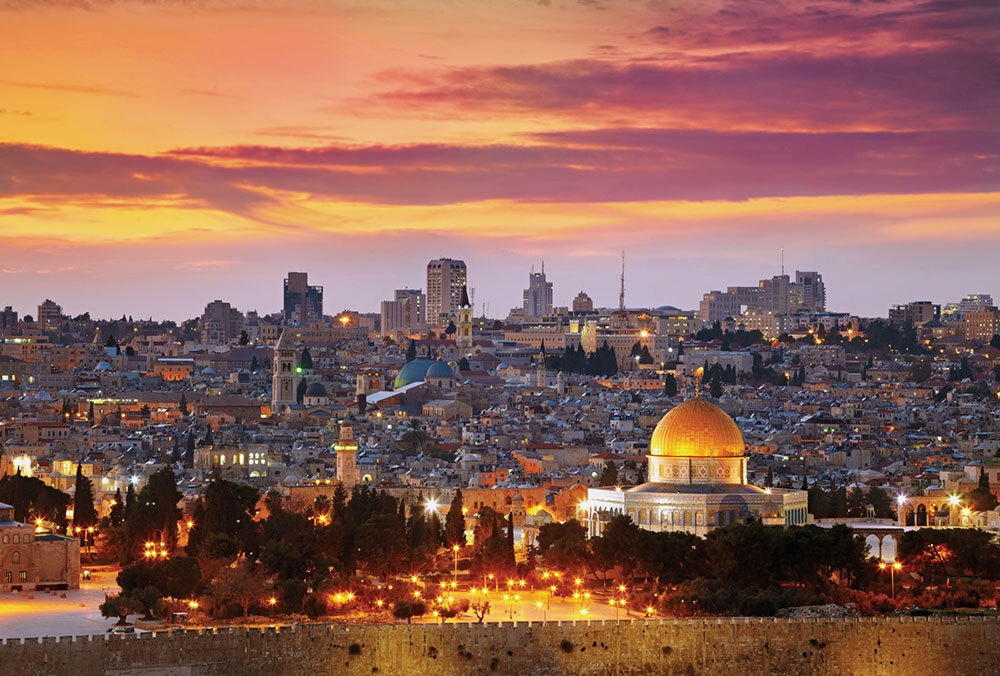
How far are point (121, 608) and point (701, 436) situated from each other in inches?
705

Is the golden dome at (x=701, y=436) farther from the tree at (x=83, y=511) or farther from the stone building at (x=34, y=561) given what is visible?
the stone building at (x=34, y=561)

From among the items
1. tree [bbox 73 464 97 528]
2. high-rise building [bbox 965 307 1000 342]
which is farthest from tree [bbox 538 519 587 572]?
high-rise building [bbox 965 307 1000 342]

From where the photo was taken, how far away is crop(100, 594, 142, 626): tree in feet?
142

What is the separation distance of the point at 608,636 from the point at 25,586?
1468cm

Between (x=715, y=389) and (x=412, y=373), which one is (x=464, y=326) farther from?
(x=715, y=389)

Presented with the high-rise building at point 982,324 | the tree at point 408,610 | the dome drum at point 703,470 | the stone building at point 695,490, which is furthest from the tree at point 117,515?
the high-rise building at point 982,324

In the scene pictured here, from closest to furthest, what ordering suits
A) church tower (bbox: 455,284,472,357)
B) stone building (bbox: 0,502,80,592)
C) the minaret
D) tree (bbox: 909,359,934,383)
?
stone building (bbox: 0,502,80,592)
the minaret
tree (bbox: 909,359,934,383)
church tower (bbox: 455,284,472,357)

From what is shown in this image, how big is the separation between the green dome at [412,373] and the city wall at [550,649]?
85.9m

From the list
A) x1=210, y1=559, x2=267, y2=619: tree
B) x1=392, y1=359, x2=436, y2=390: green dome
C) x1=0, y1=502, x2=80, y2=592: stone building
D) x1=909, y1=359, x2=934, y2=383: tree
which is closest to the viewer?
x1=210, y1=559, x2=267, y2=619: tree

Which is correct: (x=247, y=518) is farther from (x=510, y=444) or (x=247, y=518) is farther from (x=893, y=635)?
(x=510, y=444)

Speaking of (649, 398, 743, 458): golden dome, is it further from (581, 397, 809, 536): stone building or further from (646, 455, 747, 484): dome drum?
(646, 455, 747, 484): dome drum

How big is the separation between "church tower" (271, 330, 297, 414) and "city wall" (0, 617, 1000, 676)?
244ft

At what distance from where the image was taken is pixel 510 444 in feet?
315

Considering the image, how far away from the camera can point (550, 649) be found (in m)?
41.2
